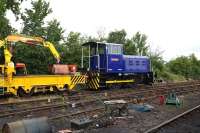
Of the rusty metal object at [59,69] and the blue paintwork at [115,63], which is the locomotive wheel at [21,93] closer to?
the rusty metal object at [59,69]

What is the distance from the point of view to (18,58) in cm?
2744

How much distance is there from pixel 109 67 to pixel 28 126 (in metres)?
16.9

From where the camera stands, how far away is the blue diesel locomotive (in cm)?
2478

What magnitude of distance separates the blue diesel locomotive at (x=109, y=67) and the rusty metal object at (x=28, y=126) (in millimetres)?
15379

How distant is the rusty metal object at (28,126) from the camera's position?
838cm

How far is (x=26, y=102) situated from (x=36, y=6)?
65.6 ft

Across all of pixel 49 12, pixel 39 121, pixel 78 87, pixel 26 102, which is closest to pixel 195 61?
pixel 49 12

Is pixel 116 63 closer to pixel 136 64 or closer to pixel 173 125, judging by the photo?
pixel 136 64

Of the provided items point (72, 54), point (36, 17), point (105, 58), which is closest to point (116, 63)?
point (105, 58)

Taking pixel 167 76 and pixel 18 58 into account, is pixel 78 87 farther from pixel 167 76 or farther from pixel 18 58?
pixel 167 76

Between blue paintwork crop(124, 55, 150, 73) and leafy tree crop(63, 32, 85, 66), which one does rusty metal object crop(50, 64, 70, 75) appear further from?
leafy tree crop(63, 32, 85, 66)

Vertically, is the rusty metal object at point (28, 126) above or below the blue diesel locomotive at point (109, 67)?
below

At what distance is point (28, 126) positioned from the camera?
341 inches

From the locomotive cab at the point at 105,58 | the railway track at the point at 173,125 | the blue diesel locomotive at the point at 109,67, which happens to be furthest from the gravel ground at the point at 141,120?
the locomotive cab at the point at 105,58
